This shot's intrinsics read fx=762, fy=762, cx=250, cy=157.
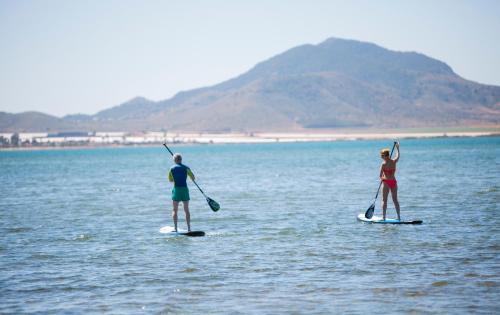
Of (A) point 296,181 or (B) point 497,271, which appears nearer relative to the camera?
(B) point 497,271

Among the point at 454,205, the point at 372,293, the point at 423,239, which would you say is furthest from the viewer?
the point at 454,205

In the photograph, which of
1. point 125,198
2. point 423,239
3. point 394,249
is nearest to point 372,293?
point 394,249

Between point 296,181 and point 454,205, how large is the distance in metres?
17.9

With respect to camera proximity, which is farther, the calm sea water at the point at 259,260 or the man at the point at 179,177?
the man at the point at 179,177

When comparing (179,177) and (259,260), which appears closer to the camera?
(259,260)

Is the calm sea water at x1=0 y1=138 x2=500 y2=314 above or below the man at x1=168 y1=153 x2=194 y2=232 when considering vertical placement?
below

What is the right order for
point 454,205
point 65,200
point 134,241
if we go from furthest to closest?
point 65,200, point 454,205, point 134,241

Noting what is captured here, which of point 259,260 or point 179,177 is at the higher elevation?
point 179,177

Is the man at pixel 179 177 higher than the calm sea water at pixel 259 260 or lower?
higher

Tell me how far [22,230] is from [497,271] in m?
13.3

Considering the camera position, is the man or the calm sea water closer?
the calm sea water

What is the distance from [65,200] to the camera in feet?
108

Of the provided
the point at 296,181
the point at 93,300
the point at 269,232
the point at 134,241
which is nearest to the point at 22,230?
the point at 134,241

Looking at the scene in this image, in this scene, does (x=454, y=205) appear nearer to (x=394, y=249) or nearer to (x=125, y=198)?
(x=394, y=249)
